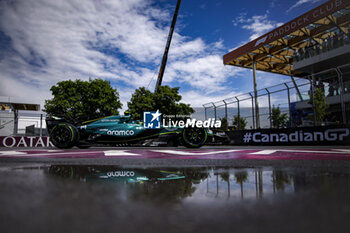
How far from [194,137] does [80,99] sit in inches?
926

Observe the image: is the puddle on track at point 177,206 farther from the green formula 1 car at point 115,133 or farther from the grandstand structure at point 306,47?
the grandstand structure at point 306,47

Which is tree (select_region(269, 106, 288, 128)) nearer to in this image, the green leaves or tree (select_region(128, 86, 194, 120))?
the green leaves

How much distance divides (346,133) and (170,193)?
10.6m

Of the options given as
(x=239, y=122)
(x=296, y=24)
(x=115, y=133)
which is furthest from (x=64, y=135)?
(x=296, y=24)

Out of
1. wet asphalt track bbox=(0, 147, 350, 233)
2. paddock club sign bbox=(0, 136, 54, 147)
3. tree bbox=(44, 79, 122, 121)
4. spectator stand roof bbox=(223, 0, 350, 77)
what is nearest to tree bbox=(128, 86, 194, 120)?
tree bbox=(44, 79, 122, 121)

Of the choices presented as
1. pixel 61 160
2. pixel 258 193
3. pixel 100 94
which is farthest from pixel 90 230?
pixel 100 94

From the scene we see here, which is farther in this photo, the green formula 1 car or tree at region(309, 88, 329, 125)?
tree at region(309, 88, 329, 125)

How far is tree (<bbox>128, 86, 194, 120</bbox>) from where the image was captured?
79.6 feet

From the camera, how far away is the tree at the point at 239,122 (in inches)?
579

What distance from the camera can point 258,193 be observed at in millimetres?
1431

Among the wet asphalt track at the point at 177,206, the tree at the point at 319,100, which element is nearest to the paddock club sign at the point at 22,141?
the wet asphalt track at the point at 177,206

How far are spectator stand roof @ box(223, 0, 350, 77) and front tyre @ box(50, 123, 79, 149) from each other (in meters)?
18.2

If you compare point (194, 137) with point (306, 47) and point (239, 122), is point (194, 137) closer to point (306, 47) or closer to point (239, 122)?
point (239, 122)

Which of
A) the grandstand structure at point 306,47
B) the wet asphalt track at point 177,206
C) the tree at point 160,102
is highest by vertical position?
the grandstand structure at point 306,47
